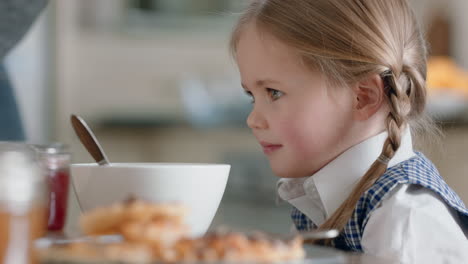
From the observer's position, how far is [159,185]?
80 centimetres

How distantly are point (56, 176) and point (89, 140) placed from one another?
181mm

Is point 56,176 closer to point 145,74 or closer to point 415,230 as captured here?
point 415,230

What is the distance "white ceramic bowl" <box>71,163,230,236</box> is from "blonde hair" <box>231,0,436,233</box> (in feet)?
1.16

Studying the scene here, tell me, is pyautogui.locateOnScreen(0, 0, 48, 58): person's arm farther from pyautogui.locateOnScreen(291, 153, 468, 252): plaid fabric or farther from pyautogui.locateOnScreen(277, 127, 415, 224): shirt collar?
pyautogui.locateOnScreen(291, 153, 468, 252): plaid fabric

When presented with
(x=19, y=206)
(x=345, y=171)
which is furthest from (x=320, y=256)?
(x=345, y=171)

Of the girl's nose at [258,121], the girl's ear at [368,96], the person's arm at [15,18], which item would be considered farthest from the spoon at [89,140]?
the person's arm at [15,18]

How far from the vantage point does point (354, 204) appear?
1036 mm

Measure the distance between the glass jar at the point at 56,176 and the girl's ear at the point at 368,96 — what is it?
50cm

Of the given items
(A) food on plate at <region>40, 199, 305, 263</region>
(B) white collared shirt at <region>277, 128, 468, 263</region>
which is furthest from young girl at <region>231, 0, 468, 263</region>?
(A) food on plate at <region>40, 199, 305, 263</region>

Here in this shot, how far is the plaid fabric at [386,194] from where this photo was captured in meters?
1.00

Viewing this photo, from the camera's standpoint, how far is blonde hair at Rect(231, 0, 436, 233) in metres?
1.13

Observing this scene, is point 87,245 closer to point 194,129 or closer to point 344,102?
point 344,102

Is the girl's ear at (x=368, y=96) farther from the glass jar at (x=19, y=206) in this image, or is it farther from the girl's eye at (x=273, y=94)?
the glass jar at (x=19, y=206)

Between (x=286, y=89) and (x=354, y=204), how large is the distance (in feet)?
0.69
